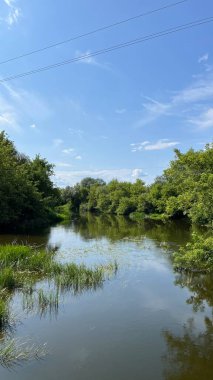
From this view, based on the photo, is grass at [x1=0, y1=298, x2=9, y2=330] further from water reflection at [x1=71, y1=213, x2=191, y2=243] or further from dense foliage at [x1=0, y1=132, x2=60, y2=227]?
dense foliage at [x1=0, y1=132, x2=60, y2=227]

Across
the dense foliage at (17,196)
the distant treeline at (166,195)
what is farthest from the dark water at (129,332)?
the dense foliage at (17,196)

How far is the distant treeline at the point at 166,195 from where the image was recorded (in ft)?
39.3

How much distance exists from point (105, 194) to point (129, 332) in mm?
86258

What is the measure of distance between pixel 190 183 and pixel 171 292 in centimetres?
407

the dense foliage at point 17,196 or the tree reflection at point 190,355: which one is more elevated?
the dense foliage at point 17,196

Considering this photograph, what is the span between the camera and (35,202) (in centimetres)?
4062

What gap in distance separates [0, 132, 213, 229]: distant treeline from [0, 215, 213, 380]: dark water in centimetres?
283

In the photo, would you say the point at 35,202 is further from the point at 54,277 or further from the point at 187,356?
the point at 187,356

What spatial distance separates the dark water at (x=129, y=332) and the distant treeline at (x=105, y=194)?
283cm

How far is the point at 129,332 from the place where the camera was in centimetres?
941

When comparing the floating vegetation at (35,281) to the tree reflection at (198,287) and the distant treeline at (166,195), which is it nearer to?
the tree reflection at (198,287)

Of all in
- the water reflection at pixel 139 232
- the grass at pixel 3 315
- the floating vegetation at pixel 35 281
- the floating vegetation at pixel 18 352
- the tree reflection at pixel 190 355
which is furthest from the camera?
the water reflection at pixel 139 232

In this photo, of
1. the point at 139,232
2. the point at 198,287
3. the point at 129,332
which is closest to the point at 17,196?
the point at 139,232

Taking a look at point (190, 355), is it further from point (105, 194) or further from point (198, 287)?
point (105, 194)
